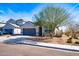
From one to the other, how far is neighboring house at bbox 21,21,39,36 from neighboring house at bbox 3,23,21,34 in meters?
0.11

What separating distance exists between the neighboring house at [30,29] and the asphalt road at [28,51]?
302 millimetres

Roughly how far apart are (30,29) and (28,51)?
48cm

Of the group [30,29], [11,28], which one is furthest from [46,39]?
[11,28]

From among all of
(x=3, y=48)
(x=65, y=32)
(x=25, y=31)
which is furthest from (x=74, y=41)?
(x=3, y=48)

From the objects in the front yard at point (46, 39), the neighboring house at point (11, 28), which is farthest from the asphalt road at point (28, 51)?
the neighboring house at point (11, 28)

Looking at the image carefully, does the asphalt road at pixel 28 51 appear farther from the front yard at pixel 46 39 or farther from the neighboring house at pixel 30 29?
the neighboring house at pixel 30 29

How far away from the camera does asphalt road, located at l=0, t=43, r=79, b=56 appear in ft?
18.6

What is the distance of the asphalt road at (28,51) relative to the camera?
18.6 ft

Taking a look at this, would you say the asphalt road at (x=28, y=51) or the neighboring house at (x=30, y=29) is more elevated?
the neighboring house at (x=30, y=29)

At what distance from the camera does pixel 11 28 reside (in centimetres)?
583

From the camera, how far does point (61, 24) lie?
579 cm

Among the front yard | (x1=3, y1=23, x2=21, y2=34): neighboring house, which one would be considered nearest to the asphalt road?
the front yard

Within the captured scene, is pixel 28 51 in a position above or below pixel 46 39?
below

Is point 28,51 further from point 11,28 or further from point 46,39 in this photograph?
point 11,28
